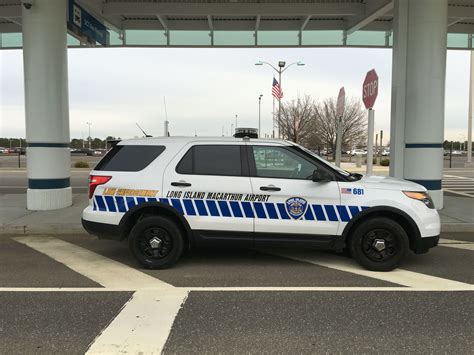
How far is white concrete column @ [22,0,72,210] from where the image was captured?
10430 millimetres

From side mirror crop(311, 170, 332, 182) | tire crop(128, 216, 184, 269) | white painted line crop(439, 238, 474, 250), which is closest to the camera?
side mirror crop(311, 170, 332, 182)

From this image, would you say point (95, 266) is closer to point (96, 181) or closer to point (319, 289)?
point (96, 181)

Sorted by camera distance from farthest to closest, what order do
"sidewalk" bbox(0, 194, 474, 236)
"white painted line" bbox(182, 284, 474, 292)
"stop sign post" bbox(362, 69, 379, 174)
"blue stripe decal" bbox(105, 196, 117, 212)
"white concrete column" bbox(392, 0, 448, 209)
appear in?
"stop sign post" bbox(362, 69, 379, 174) → "white concrete column" bbox(392, 0, 448, 209) → "sidewalk" bbox(0, 194, 474, 236) → "blue stripe decal" bbox(105, 196, 117, 212) → "white painted line" bbox(182, 284, 474, 292)

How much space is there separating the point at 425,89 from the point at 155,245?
7266mm

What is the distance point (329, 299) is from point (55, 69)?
331 inches

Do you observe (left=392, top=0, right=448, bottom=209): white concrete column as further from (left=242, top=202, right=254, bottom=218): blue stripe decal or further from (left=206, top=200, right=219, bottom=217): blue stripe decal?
(left=206, top=200, right=219, bottom=217): blue stripe decal

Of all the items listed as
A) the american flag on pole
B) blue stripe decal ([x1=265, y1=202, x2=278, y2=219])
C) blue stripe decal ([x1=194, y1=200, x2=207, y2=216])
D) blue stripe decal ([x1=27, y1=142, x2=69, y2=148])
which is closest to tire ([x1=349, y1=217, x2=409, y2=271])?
blue stripe decal ([x1=265, y1=202, x2=278, y2=219])

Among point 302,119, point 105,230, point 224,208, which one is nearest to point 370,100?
point 224,208

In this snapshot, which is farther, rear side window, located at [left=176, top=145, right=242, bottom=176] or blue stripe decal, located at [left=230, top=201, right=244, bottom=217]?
rear side window, located at [left=176, top=145, right=242, bottom=176]

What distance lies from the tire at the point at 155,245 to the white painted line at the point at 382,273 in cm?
172

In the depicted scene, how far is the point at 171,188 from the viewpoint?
20.7 ft

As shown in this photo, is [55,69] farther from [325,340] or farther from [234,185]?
[325,340]

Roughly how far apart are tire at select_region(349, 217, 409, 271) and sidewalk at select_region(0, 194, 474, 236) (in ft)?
11.5

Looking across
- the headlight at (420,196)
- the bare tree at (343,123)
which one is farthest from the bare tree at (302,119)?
the headlight at (420,196)
